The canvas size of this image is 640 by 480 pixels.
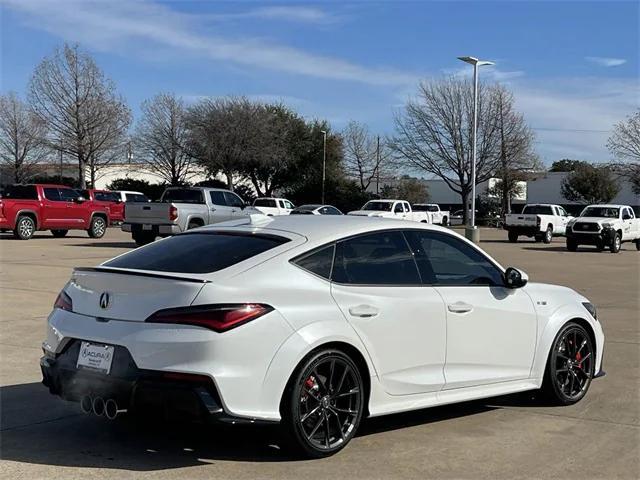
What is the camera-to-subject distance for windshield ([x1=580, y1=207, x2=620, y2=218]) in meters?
32.1

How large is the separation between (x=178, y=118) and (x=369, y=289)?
54.9 m

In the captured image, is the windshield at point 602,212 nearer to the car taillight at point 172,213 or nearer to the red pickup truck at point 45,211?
the car taillight at point 172,213

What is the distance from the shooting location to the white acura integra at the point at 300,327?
4.60m

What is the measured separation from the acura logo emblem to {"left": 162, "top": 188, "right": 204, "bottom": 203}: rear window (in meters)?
19.8

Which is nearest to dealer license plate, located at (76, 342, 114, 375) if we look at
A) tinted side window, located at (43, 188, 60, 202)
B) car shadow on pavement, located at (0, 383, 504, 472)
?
car shadow on pavement, located at (0, 383, 504, 472)

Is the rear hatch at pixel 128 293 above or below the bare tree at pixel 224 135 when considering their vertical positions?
below

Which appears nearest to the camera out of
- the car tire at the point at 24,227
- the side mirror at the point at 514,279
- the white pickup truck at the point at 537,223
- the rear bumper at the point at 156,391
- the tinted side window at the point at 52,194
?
the rear bumper at the point at 156,391

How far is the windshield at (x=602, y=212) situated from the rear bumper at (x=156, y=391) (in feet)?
98.9

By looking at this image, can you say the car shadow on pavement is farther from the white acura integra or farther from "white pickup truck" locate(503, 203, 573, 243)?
"white pickup truck" locate(503, 203, 573, 243)

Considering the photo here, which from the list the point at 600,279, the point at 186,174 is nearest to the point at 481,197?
the point at 186,174

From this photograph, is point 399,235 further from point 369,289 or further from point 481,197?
point 481,197

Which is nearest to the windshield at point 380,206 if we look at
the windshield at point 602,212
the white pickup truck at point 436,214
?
the windshield at point 602,212

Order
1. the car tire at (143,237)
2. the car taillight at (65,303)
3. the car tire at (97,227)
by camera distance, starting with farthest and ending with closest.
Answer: the car tire at (97,227)
the car tire at (143,237)
the car taillight at (65,303)

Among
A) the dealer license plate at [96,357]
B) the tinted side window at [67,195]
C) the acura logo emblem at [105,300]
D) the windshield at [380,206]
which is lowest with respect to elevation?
the dealer license plate at [96,357]
